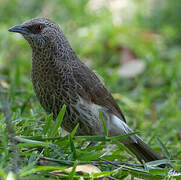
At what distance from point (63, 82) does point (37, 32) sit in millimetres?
601

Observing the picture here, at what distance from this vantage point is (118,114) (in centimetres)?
445

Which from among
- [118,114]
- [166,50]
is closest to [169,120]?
[118,114]

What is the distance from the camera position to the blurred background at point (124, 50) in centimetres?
564

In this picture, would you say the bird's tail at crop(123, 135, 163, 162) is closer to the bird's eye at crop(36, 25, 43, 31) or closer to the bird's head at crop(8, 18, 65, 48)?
the bird's head at crop(8, 18, 65, 48)

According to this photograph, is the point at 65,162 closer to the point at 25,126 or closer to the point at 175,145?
the point at 25,126

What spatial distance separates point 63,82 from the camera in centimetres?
391

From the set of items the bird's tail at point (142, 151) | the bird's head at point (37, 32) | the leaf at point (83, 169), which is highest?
the bird's head at point (37, 32)

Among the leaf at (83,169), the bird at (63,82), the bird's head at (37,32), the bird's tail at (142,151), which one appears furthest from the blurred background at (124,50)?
the leaf at (83,169)

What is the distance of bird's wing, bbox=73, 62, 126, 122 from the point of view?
405 cm

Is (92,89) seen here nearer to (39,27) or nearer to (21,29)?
(39,27)

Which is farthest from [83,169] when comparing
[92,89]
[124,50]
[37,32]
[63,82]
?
[124,50]

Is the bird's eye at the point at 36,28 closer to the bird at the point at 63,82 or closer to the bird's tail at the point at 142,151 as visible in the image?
the bird at the point at 63,82

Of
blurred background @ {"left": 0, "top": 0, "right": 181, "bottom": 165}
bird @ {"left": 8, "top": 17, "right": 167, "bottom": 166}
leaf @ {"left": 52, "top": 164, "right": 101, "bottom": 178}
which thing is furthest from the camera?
blurred background @ {"left": 0, "top": 0, "right": 181, "bottom": 165}

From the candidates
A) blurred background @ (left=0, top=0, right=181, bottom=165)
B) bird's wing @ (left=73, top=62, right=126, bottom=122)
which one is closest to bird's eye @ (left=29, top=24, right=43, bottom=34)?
bird's wing @ (left=73, top=62, right=126, bottom=122)
